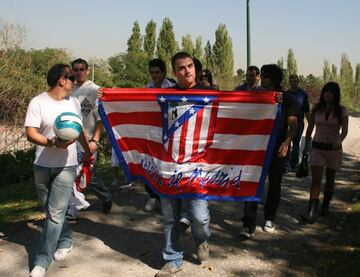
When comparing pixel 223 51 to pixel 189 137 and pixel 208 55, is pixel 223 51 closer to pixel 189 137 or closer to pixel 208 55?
pixel 208 55

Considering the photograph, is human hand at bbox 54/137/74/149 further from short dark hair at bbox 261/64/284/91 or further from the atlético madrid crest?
short dark hair at bbox 261/64/284/91

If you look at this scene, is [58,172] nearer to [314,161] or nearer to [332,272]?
[332,272]

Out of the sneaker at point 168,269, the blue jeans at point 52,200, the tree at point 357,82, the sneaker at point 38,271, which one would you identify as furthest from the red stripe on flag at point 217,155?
the tree at point 357,82

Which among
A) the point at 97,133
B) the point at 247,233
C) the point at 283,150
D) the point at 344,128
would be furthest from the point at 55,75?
the point at 344,128

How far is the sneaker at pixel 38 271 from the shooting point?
13.9 ft

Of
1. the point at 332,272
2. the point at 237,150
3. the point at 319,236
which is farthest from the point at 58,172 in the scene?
the point at 319,236

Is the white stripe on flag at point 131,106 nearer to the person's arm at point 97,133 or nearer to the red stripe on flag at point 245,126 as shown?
the person's arm at point 97,133

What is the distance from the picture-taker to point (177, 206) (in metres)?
4.56

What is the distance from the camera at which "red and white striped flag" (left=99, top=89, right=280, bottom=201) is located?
4.52m

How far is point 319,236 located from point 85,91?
11.5 ft

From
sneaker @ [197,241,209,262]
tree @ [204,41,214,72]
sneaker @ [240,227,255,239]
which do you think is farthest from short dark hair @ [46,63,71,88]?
tree @ [204,41,214,72]

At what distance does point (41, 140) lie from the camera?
4086mm

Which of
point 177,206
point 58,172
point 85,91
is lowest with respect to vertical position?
point 177,206

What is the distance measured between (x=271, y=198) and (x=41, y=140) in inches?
119
